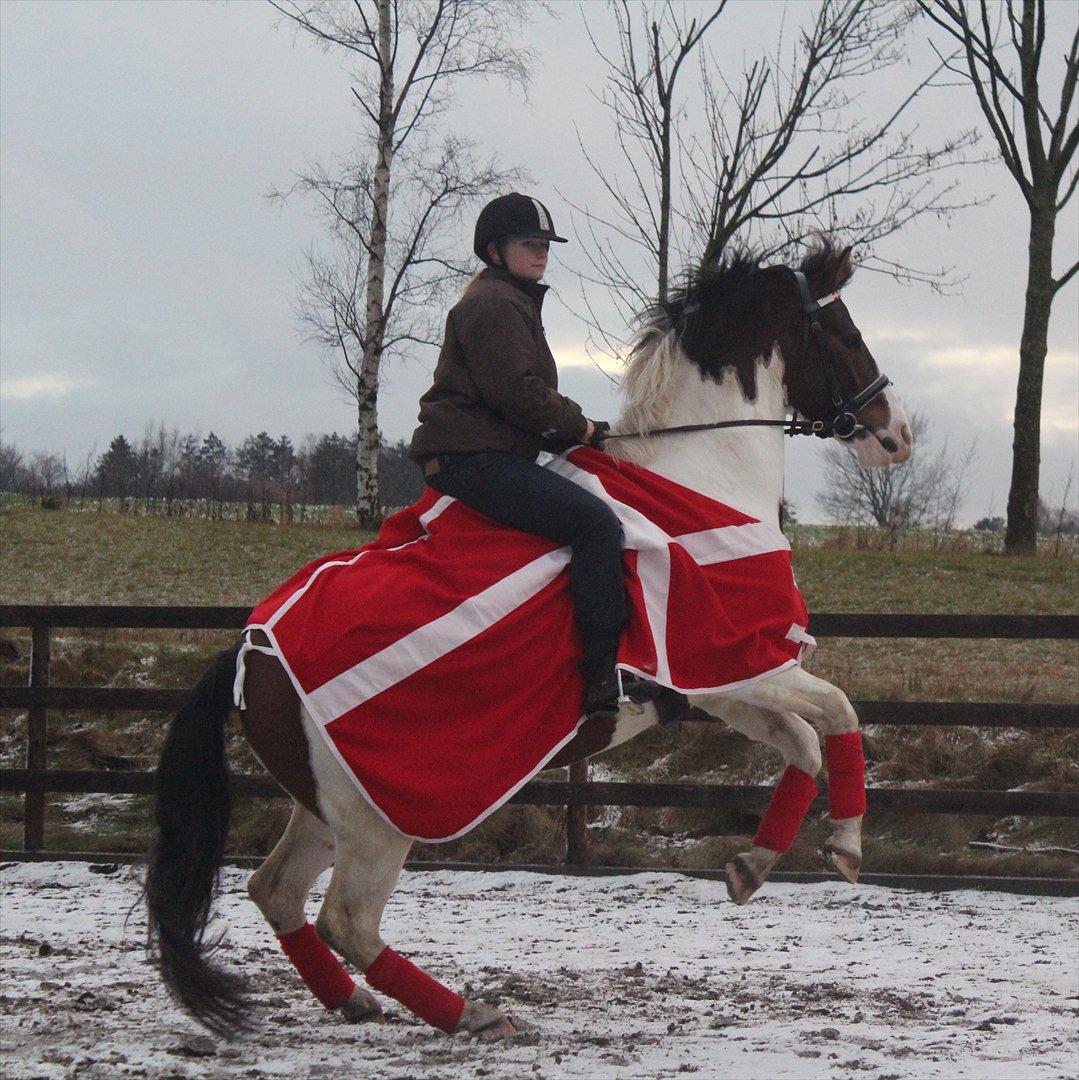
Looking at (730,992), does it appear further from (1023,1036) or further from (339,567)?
(339,567)

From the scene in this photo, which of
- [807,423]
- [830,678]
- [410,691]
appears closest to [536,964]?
[410,691]

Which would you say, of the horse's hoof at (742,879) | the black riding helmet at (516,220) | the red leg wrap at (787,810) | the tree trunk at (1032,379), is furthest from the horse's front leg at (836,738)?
the tree trunk at (1032,379)

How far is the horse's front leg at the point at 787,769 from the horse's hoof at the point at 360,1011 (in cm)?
135

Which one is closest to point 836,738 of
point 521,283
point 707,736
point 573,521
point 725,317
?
point 573,521

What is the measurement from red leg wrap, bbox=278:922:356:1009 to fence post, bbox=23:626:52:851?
3.83 meters

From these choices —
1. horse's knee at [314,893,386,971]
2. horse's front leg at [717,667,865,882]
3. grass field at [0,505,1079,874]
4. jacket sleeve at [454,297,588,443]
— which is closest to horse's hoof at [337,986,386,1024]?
horse's knee at [314,893,386,971]

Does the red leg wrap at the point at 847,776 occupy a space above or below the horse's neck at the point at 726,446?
below

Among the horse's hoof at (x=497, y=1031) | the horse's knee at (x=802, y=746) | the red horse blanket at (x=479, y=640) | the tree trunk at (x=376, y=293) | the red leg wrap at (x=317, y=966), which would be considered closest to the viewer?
the red horse blanket at (x=479, y=640)

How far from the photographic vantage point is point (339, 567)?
4.12 meters

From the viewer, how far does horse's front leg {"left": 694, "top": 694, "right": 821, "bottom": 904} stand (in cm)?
439

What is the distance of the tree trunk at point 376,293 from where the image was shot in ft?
60.0

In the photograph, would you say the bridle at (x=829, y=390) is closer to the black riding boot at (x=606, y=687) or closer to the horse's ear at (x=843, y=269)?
the horse's ear at (x=843, y=269)

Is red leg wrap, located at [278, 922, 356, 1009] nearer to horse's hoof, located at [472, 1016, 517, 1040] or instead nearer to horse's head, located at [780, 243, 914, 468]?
horse's hoof, located at [472, 1016, 517, 1040]

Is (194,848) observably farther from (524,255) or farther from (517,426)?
(524,255)
